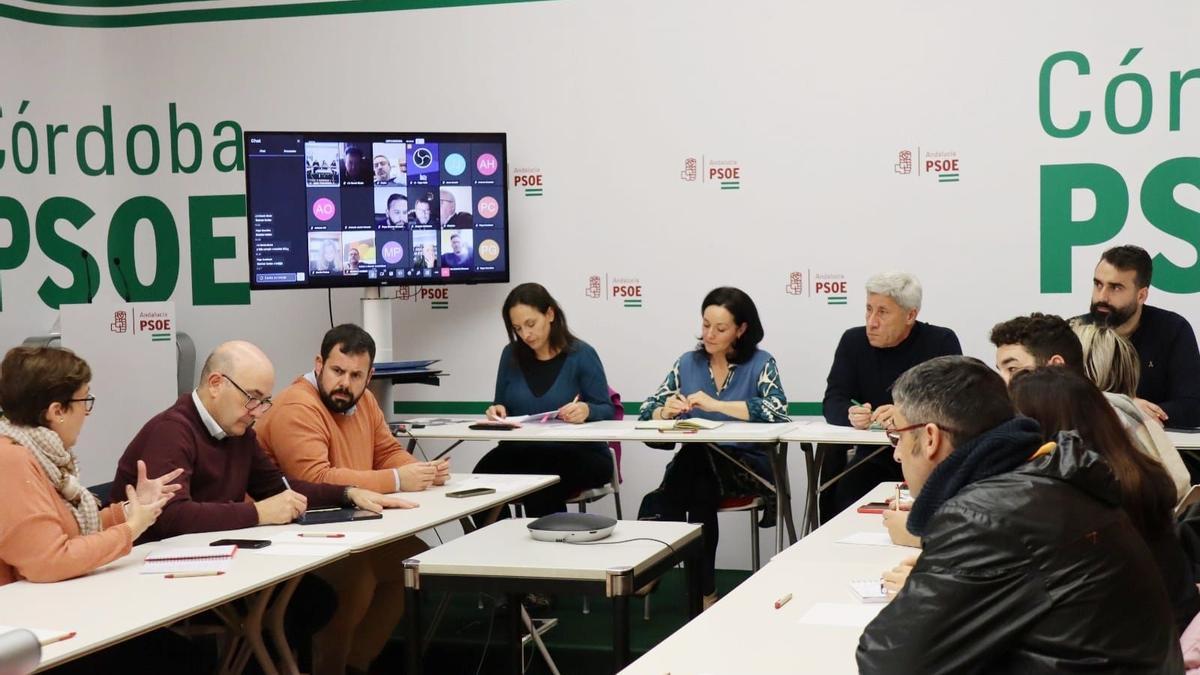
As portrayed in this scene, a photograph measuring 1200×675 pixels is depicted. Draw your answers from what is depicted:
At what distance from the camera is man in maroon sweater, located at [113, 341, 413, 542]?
13.1 ft

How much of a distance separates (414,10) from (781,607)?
5453 millimetres

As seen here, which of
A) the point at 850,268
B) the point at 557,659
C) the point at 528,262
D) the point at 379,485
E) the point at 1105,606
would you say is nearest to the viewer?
the point at 1105,606

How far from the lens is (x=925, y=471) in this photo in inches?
91.9

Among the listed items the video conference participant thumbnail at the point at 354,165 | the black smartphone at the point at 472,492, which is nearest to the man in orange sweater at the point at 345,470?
the black smartphone at the point at 472,492

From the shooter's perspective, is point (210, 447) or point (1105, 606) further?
point (210, 447)

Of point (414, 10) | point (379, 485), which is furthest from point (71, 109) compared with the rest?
point (379, 485)

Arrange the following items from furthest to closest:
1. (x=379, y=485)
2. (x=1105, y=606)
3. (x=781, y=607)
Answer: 1. (x=379, y=485)
2. (x=781, y=607)
3. (x=1105, y=606)

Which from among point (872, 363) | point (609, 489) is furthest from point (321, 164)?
point (872, 363)

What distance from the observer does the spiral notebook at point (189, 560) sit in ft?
11.2

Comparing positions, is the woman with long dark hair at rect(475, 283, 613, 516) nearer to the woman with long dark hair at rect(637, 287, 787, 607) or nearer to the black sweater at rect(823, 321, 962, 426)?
the woman with long dark hair at rect(637, 287, 787, 607)

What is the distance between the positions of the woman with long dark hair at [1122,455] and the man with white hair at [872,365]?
2873 millimetres

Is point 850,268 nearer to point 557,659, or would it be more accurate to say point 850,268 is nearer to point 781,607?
point 557,659

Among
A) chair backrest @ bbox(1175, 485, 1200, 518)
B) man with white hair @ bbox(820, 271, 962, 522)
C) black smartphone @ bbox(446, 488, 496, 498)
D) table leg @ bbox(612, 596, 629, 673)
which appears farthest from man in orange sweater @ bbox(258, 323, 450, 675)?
chair backrest @ bbox(1175, 485, 1200, 518)

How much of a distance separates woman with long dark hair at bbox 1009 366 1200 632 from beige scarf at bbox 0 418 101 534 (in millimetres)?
2368
